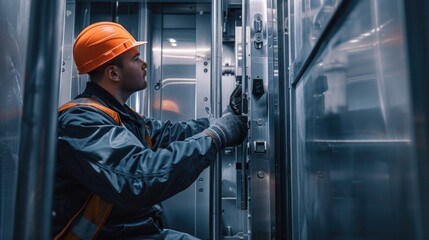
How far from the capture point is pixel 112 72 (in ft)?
7.40

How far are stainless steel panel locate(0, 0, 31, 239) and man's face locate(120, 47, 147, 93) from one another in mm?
1363

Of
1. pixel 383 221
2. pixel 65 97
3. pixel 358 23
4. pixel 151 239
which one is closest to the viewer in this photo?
pixel 383 221

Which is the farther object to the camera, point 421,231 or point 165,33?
point 165,33

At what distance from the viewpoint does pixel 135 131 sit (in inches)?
88.1

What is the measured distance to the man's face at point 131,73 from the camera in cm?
227

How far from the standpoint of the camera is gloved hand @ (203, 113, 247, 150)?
1972mm

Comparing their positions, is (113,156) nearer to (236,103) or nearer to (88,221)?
(88,221)

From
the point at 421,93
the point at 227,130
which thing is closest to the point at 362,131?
the point at 421,93

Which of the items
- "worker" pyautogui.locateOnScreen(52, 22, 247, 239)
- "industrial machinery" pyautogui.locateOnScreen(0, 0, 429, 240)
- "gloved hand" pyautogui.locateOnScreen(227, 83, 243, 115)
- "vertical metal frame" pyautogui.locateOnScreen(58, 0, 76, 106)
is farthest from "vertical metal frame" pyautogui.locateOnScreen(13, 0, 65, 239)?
"vertical metal frame" pyautogui.locateOnScreen(58, 0, 76, 106)

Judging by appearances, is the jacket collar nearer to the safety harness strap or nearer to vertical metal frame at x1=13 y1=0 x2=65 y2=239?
the safety harness strap

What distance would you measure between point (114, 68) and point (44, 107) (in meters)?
1.75

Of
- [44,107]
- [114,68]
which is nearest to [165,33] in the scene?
[114,68]

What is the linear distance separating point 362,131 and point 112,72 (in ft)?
5.60

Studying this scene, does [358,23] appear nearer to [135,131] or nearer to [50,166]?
[50,166]
